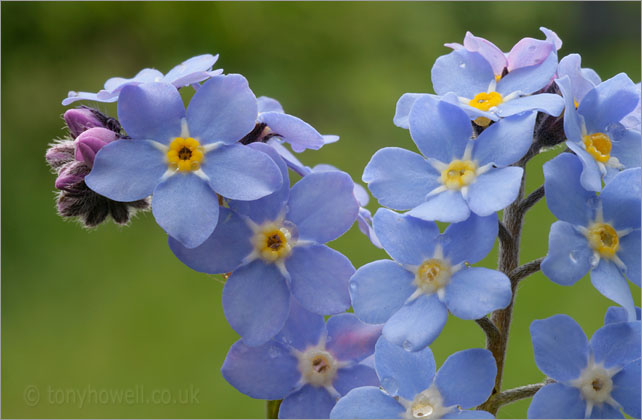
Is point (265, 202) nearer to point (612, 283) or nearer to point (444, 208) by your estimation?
point (444, 208)

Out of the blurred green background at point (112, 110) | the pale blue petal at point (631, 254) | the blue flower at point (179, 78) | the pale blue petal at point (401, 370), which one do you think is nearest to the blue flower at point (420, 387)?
the pale blue petal at point (401, 370)

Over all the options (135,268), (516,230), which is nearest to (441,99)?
(516,230)

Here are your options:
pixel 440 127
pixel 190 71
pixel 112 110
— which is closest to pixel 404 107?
pixel 440 127

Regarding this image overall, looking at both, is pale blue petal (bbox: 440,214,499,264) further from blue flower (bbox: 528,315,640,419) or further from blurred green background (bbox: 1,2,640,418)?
blurred green background (bbox: 1,2,640,418)

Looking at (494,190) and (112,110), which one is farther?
(112,110)

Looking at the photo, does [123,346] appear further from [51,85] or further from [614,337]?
[614,337]

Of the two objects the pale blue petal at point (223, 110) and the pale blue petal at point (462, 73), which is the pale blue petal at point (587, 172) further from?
the pale blue petal at point (223, 110)
